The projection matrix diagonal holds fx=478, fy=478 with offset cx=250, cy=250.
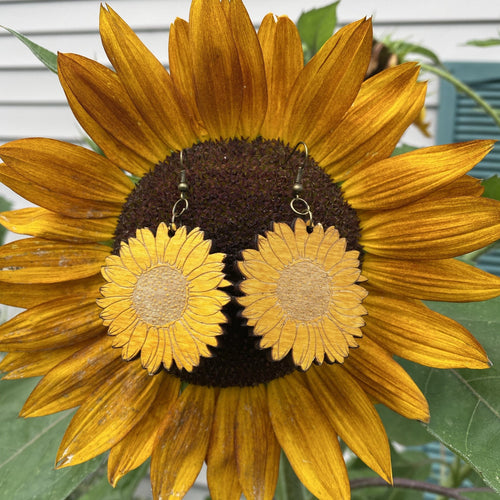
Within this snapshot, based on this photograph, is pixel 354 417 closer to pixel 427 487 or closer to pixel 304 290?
pixel 304 290

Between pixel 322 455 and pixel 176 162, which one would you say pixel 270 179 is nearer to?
pixel 176 162

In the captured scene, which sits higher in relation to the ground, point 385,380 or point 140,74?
point 140,74

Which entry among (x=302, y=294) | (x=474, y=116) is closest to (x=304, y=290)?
(x=302, y=294)

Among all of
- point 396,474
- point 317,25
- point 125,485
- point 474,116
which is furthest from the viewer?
point 474,116

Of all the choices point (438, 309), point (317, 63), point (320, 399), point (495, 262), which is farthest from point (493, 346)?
point (495, 262)

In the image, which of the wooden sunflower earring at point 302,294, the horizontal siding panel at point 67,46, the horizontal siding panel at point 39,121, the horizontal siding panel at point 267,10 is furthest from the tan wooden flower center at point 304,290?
the horizontal siding panel at point 39,121
